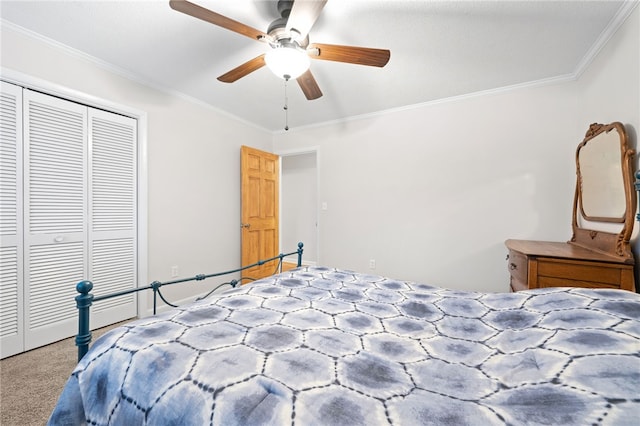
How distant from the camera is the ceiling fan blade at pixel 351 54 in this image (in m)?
1.65

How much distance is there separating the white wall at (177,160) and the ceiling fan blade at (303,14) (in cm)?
207

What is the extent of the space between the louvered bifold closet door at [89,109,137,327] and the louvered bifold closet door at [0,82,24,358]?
0.45 meters

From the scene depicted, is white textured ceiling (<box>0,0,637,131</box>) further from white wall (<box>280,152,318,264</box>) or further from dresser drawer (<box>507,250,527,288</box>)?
white wall (<box>280,152,318,264</box>)

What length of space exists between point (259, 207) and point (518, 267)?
3254 mm

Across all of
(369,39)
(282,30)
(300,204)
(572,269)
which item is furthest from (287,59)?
(300,204)

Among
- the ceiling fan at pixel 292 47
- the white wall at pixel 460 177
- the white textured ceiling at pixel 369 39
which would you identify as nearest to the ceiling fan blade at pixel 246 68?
the ceiling fan at pixel 292 47

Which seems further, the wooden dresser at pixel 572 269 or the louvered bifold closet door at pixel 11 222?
the louvered bifold closet door at pixel 11 222

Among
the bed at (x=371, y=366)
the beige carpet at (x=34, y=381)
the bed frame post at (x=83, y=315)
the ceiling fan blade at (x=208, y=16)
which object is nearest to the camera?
the bed at (x=371, y=366)

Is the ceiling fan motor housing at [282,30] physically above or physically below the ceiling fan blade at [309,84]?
→ above

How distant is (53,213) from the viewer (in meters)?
2.23

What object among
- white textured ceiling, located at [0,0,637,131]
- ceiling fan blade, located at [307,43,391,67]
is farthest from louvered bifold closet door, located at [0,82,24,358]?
ceiling fan blade, located at [307,43,391,67]

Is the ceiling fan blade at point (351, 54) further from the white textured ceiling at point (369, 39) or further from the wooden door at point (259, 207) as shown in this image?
the wooden door at point (259, 207)

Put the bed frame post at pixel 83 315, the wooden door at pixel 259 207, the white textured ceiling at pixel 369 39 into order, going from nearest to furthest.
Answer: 1. the bed frame post at pixel 83 315
2. the white textured ceiling at pixel 369 39
3. the wooden door at pixel 259 207

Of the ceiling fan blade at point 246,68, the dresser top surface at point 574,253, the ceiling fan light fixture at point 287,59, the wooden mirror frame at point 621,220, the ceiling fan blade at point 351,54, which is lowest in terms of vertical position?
the dresser top surface at point 574,253
